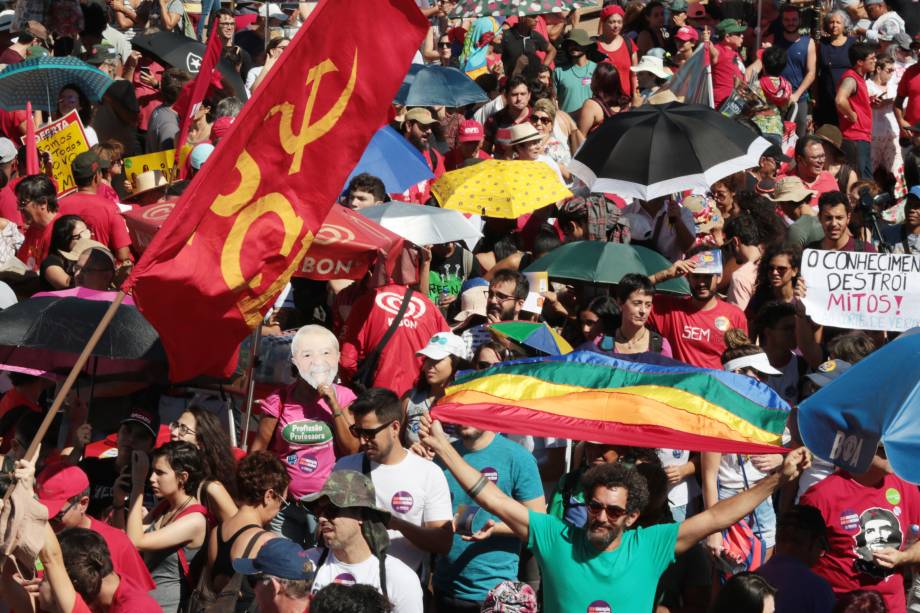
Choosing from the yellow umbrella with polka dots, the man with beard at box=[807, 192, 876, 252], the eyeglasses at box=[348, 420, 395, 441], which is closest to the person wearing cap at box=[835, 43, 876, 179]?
the man with beard at box=[807, 192, 876, 252]

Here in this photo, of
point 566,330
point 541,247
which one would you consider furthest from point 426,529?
point 541,247

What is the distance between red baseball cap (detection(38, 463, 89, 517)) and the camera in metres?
7.08

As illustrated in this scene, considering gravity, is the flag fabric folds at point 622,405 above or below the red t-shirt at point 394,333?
above

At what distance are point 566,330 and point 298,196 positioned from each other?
3.64 meters

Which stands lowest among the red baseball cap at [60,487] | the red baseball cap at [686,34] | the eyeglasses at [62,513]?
the red baseball cap at [686,34]

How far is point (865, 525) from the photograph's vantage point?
24.8 feet

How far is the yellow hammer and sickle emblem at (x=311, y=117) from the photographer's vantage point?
6484mm

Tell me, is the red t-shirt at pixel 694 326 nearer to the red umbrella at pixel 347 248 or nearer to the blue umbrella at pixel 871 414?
the red umbrella at pixel 347 248

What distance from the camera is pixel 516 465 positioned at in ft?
24.7

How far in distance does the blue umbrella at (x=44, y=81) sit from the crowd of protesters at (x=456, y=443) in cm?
22

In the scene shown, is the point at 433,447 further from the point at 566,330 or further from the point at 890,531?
the point at 566,330

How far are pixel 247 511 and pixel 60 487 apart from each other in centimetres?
82

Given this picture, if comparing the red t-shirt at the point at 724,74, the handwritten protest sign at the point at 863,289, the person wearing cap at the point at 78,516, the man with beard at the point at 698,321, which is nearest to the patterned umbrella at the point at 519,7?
the red t-shirt at the point at 724,74

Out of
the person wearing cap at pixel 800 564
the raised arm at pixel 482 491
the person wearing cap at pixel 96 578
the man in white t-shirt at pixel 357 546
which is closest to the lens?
the person wearing cap at pixel 96 578
